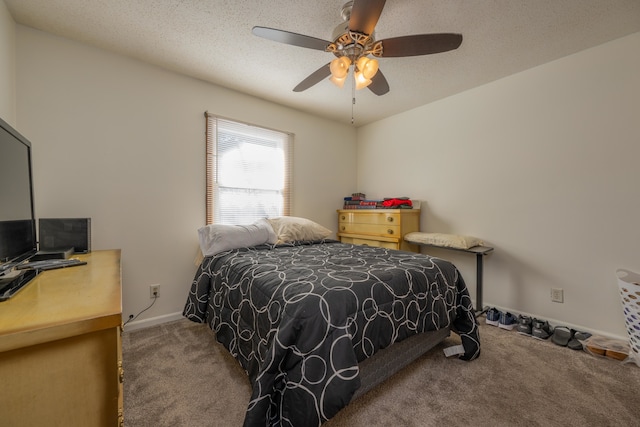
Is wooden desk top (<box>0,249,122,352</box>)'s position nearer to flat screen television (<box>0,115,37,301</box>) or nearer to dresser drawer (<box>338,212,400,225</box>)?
flat screen television (<box>0,115,37,301</box>)

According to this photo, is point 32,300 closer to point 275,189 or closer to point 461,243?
point 275,189

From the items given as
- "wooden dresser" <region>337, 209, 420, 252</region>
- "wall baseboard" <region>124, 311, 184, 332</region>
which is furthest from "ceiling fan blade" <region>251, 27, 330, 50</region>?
"wall baseboard" <region>124, 311, 184, 332</region>

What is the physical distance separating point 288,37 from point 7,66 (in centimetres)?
187

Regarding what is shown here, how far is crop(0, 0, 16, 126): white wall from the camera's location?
1604 mm

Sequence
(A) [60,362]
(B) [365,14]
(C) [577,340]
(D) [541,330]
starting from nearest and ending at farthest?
(A) [60,362] < (B) [365,14] < (C) [577,340] < (D) [541,330]

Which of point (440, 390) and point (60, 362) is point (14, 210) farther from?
point (440, 390)

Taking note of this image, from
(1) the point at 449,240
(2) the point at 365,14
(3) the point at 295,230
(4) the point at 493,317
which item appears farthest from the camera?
(3) the point at 295,230

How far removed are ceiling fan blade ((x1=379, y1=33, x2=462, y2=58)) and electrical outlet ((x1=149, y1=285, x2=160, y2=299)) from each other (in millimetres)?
2672

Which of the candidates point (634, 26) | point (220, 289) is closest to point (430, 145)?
point (634, 26)

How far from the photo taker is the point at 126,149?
2258mm

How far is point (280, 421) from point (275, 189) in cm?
244

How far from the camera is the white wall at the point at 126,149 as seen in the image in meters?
1.96

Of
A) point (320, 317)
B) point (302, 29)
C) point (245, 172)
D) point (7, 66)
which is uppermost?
point (302, 29)

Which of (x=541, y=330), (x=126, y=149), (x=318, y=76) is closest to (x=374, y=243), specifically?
(x=541, y=330)
